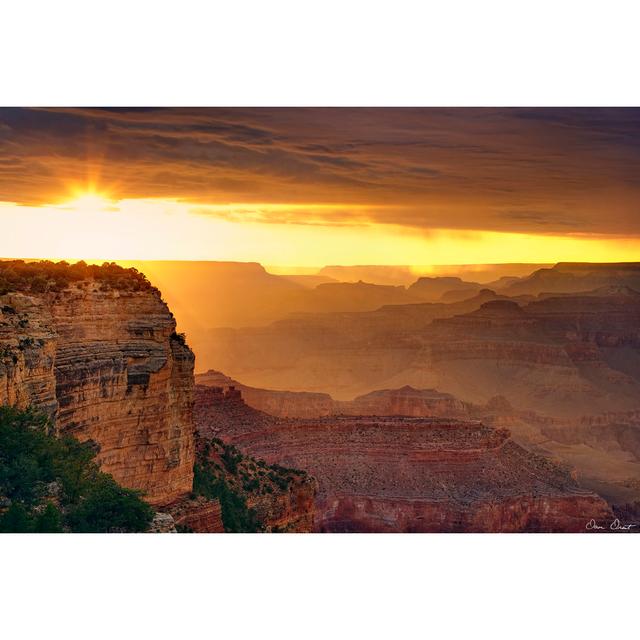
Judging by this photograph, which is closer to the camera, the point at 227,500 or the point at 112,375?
the point at 112,375

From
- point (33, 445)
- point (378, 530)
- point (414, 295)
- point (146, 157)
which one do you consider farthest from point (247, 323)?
point (33, 445)

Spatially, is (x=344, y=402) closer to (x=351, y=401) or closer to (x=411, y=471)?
(x=351, y=401)

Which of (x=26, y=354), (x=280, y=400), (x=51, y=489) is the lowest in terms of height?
(x=51, y=489)

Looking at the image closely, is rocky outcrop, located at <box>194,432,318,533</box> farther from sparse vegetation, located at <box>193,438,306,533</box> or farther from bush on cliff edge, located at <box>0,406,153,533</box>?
bush on cliff edge, located at <box>0,406,153,533</box>

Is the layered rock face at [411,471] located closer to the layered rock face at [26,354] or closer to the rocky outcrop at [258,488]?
the rocky outcrop at [258,488]

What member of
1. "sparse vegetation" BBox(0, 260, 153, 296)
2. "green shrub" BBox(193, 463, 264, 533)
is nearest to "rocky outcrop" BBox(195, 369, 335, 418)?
"green shrub" BBox(193, 463, 264, 533)
